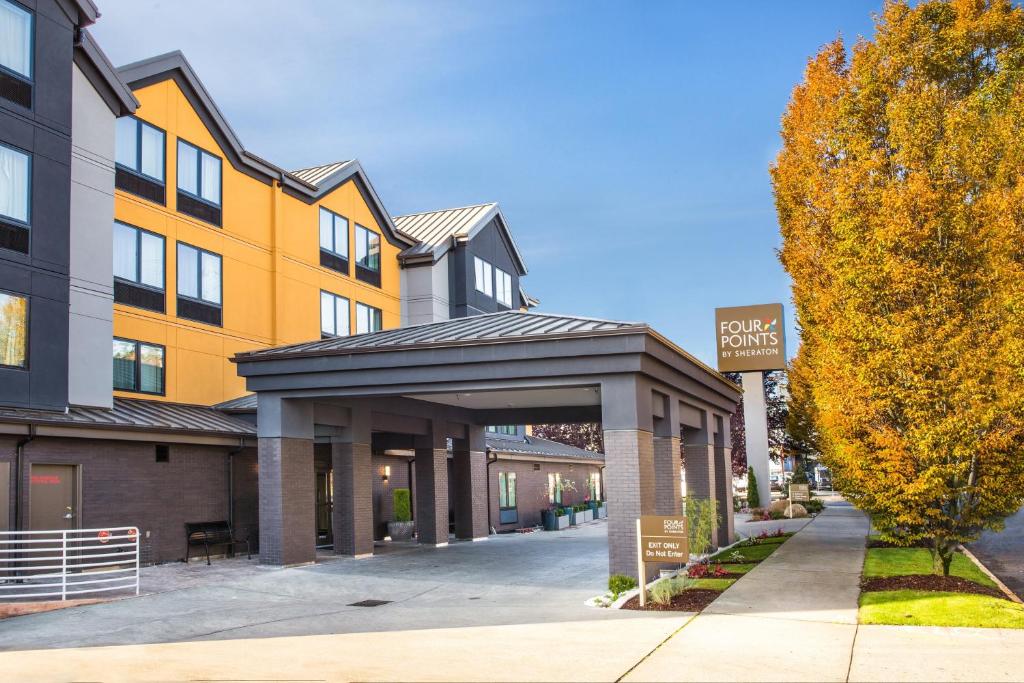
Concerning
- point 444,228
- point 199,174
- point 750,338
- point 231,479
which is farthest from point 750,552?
point 444,228

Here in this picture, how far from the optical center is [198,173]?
2716 centimetres

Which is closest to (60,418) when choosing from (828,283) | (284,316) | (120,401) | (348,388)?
(120,401)

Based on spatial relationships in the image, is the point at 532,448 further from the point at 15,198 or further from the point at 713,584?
the point at 15,198

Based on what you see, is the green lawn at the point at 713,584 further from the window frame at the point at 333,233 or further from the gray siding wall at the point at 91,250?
the window frame at the point at 333,233

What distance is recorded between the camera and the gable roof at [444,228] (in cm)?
3794

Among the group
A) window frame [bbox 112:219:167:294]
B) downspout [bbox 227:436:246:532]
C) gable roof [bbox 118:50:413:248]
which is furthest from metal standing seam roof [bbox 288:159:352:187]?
downspout [bbox 227:436:246:532]

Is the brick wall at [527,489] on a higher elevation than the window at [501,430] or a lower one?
lower

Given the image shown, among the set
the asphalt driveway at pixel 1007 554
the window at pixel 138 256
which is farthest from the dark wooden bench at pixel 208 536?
the asphalt driveway at pixel 1007 554

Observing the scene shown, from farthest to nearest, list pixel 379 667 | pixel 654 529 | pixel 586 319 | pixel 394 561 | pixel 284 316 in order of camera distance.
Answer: pixel 284 316
pixel 394 561
pixel 586 319
pixel 654 529
pixel 379 667

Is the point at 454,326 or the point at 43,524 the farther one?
the point at 454,326

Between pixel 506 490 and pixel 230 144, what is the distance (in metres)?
18.4

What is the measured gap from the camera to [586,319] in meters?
18.8

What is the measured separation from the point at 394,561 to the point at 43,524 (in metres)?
8.08

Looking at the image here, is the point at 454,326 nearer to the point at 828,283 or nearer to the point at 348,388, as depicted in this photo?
the point at 348,388
